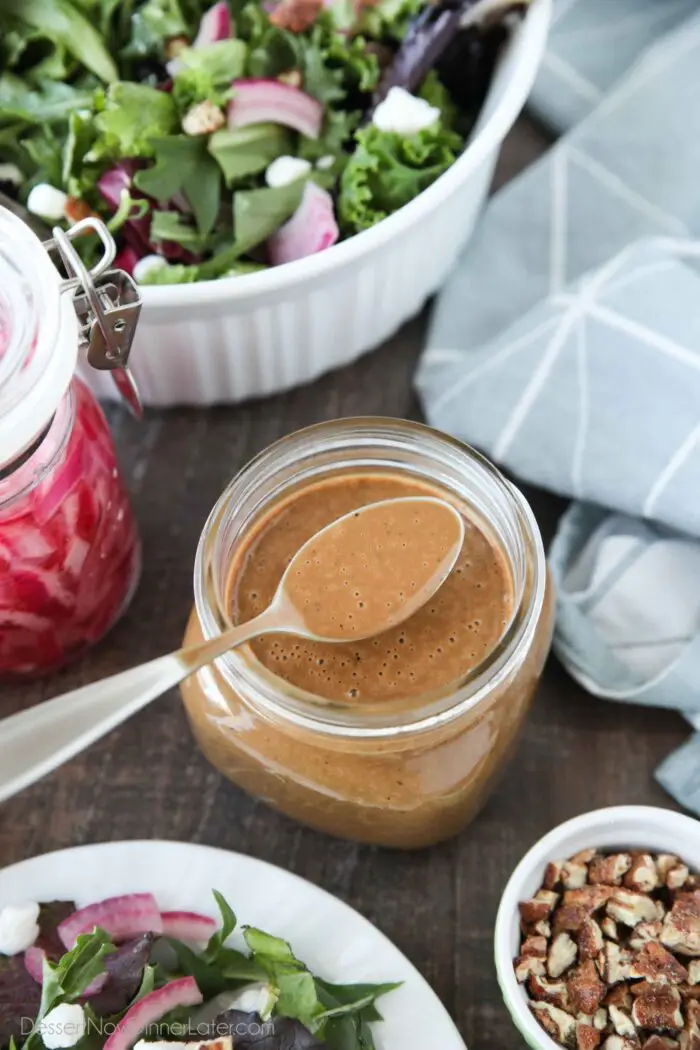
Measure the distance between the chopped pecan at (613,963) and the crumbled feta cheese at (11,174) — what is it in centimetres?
91

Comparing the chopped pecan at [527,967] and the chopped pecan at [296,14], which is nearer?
the chopped pecan at [527,967]

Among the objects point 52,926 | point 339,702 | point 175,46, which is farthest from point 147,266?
point 52,926

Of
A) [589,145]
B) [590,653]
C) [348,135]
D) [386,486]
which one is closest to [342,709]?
[386,486]

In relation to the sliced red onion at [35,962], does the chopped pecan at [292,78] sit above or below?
above

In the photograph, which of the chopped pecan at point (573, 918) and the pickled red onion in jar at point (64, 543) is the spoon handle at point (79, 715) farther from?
the chopped pecan at point (573, 918)

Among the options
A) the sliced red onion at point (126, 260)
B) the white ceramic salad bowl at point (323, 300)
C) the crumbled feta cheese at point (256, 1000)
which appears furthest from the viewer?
the sliced red onion at point (126, 260)

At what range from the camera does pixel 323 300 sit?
117cm

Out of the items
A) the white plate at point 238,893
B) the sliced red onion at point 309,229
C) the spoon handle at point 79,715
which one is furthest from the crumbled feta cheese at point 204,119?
the white plate at point 238,893

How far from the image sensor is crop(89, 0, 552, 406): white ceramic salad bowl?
1090 mm

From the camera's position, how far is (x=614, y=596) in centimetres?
117

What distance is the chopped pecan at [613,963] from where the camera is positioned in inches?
38.8

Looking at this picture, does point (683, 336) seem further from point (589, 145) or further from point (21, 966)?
point (21, 966)

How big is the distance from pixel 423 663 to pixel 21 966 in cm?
42

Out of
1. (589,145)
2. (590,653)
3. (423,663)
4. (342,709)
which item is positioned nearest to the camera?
Answer: (342,709)
